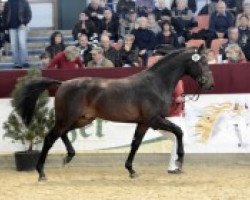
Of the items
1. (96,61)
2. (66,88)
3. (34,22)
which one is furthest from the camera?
(34,22)

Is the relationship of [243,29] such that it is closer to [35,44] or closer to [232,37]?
[232,37]

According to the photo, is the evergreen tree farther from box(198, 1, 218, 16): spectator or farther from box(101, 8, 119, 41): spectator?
box(198, 1, 218, 16): spectator

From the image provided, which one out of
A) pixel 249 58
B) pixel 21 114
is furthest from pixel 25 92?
pixel 249 58

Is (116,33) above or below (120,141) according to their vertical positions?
above

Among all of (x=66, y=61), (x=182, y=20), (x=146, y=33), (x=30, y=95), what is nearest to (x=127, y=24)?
(x=182, y=20)

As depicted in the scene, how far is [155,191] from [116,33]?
7.30 m

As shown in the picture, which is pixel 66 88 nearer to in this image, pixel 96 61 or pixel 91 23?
pixel 96 61

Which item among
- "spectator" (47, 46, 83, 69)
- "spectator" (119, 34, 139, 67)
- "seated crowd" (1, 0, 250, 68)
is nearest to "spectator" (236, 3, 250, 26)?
"seated crowd" (1, 0, 250, 68)

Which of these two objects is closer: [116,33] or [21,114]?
[21,114]

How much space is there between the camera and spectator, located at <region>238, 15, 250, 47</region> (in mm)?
15453

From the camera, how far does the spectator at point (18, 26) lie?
1661 cm

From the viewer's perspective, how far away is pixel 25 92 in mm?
11766

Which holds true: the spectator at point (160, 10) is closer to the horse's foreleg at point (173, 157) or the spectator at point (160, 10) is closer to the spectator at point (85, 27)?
the spectator at point (85, 27)

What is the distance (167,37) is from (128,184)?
5.54m
